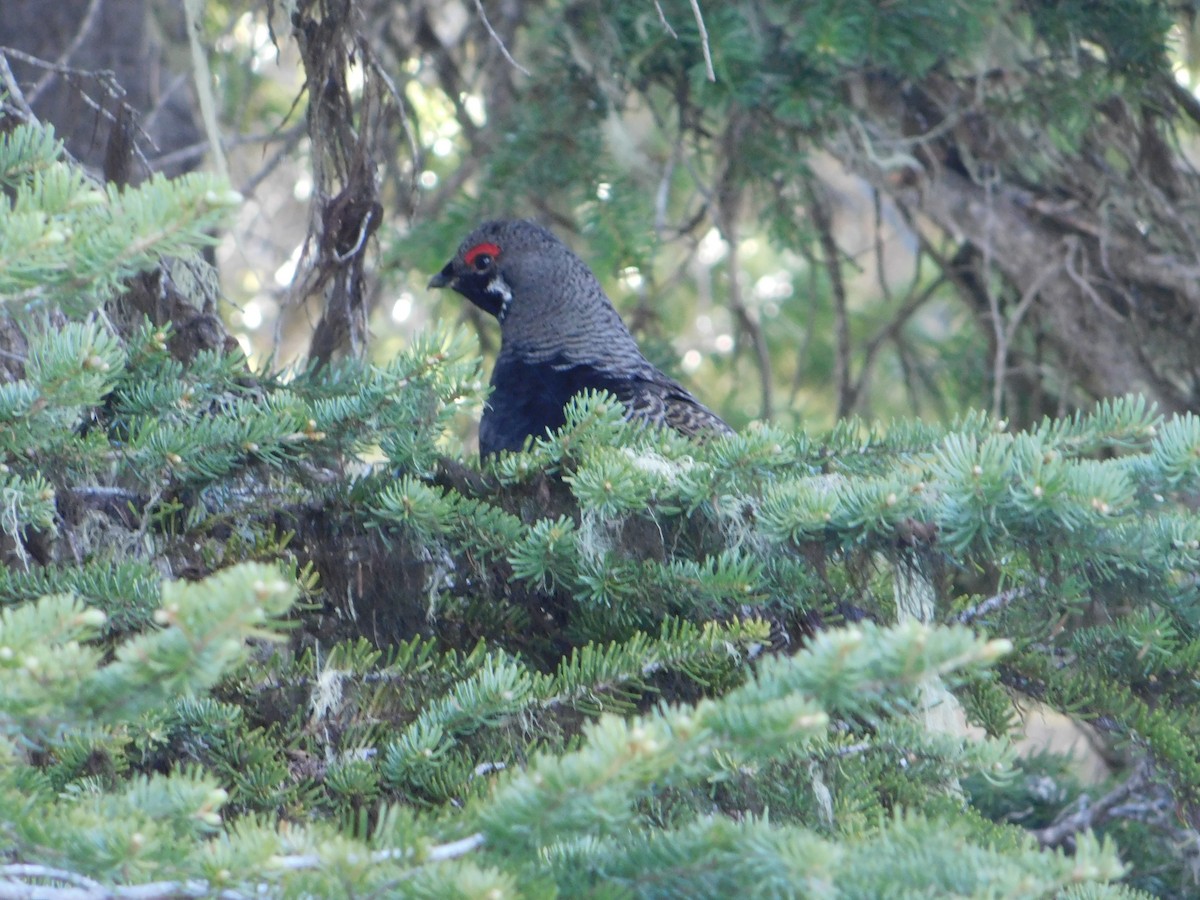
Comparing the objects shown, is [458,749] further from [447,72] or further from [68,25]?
[68,25]

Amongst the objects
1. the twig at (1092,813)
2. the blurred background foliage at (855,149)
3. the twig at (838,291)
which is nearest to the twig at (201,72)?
the blurred background foliage at (855,149)

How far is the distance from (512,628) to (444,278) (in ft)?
8.07

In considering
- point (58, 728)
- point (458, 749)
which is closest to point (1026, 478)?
point (458, 749)

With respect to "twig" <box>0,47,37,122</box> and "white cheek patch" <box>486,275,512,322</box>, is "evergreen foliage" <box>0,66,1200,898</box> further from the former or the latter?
"white cheek patch" <box>486,275,512,322</box>

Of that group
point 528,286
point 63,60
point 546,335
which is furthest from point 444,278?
point 63,60

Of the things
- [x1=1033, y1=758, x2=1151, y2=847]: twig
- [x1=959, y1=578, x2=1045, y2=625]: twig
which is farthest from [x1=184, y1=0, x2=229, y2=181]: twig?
[x1=1033, y1=758, x2=1151, y2=847]: twig

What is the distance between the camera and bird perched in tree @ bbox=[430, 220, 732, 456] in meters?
3.94

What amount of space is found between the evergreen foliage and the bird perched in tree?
1502 mm

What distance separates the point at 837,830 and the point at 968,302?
3913 mm

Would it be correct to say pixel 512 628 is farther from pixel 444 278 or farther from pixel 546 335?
pixel 444 278

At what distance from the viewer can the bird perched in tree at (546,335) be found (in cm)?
394

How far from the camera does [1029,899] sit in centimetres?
124

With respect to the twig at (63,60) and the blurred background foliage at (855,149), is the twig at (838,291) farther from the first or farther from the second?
the twig at (63,60)

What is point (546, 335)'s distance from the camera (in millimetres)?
4426
